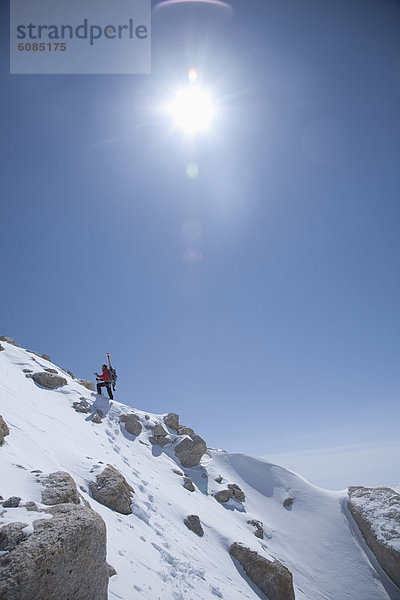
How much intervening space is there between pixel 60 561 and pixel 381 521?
25.7m

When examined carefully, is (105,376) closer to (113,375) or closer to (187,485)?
(113,375)

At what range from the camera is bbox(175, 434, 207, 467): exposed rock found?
2459 centimetres

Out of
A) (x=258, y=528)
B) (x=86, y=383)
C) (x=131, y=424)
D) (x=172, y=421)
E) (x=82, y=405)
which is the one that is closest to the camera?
(x=258, y=528)

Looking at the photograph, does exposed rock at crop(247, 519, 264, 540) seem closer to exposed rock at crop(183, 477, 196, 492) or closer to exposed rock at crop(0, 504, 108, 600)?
exposed rock at crop(183, 477, 196, 492)

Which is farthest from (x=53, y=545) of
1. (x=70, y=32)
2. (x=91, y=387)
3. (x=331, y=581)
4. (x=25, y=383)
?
(x=70, y=32)

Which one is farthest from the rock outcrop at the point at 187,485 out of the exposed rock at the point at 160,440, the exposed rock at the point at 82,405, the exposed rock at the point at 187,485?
the exposed rock at the point at 82,405

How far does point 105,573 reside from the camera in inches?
253

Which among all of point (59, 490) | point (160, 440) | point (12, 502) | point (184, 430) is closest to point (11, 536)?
point (12, 502)

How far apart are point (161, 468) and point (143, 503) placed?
24.9ft

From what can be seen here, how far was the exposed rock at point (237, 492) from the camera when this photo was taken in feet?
78.2

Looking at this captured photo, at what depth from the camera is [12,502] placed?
7.07 m

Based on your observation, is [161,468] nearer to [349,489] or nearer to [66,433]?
[66,433]

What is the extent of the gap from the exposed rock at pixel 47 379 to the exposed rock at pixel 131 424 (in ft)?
18.2

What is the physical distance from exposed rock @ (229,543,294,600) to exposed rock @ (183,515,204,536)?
1899 millimetres
